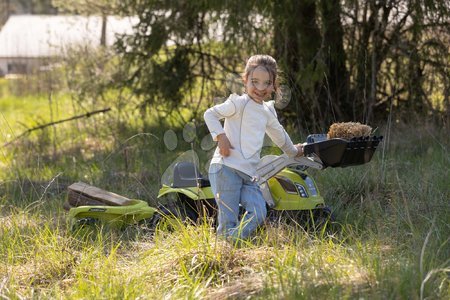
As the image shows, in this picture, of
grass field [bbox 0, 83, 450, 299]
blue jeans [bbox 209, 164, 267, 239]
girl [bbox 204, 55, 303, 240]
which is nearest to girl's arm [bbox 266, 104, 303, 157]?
girl [bbox 204, 55, 303, 240]

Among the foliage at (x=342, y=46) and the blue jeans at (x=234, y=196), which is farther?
the foliage at (x=342, y=46)

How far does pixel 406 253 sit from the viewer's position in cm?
456

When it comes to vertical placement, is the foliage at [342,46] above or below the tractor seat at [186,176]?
above

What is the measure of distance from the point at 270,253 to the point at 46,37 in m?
22.1

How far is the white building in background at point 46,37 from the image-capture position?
12.1 meters

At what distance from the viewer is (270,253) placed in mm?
4660

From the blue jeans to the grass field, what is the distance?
4.7 inches

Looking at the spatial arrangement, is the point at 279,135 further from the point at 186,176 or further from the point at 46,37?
the point at 46,37

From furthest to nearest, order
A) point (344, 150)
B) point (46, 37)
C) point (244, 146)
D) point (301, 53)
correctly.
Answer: point (46, 37), point (301, 53), point (244, 146), point (344, 150)

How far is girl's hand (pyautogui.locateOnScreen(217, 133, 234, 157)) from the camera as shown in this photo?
519 cm

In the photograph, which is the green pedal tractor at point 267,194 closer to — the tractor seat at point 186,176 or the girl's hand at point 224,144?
the tractor seat at point 186,176

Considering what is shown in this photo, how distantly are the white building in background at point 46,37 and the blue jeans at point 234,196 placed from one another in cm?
571

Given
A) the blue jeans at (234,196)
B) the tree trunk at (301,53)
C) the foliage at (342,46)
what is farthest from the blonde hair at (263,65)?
the tree trunk at (301,53)

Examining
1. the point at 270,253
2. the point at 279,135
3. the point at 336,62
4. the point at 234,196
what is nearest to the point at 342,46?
the point at 336,62
